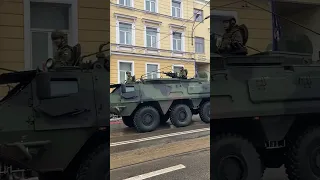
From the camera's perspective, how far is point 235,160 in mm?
1309

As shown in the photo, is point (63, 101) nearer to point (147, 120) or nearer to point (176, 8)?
point (147, 120)

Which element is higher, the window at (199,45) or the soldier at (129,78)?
the window at (199,45)

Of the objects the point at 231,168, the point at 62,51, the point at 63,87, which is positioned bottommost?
the point at 231,168

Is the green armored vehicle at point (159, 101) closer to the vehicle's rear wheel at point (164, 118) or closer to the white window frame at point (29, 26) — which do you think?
the vehicle's rear wheel at point (164, 118)

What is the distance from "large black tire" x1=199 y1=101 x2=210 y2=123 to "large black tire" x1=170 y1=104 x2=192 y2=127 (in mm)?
43

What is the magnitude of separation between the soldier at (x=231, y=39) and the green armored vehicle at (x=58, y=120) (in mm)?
442

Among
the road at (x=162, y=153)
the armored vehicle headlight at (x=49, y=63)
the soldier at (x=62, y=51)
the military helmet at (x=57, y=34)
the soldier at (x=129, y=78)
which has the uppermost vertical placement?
the military helmet at (x=57, y=34)

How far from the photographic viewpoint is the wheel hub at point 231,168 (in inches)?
50.9

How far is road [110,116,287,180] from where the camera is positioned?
1.14 metres

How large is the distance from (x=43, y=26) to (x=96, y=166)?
0.51 meters

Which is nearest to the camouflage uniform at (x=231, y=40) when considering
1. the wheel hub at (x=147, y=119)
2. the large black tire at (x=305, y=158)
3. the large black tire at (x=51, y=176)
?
the wheel hub at (x=147, y=119)

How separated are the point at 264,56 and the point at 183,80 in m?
0.37

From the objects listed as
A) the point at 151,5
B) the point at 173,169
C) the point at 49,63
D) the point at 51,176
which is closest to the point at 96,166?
the point at 51,176

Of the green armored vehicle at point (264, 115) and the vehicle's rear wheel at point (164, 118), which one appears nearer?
the vehicle's rear wheel at point (164, 118)
